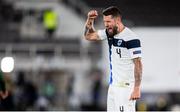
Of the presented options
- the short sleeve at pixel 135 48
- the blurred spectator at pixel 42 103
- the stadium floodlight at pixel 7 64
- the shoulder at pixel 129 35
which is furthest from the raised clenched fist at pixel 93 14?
the blurred spectator at pixel 42 103

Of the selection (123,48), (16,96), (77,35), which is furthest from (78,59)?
(123,48)

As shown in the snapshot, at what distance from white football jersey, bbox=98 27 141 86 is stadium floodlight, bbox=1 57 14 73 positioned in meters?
8.20

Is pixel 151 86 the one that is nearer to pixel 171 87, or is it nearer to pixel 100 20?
pixel 171 87

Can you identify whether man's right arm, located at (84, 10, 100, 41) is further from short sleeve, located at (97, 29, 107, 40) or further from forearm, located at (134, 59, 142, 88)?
forearm, located at (134, 59, 142, 88)

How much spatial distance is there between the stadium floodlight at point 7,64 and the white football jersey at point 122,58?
26.9ft

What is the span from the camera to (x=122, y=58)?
32.7ft

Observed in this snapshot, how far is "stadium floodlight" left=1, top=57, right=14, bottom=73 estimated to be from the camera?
18.2 m

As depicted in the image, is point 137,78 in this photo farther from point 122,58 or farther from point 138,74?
point 122,58

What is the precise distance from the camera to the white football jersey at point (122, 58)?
9.89m

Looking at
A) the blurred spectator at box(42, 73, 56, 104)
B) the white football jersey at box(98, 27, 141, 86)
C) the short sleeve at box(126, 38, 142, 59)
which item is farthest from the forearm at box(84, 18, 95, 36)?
the blurred spectator at box(42, 73, 56, 104)

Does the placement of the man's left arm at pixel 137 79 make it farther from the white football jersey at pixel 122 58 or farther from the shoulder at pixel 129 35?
the shoulder at pixel 129 35

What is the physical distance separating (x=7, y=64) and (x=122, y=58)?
922cm

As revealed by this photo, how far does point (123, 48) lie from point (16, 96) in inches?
393

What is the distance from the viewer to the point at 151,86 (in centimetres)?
1947
